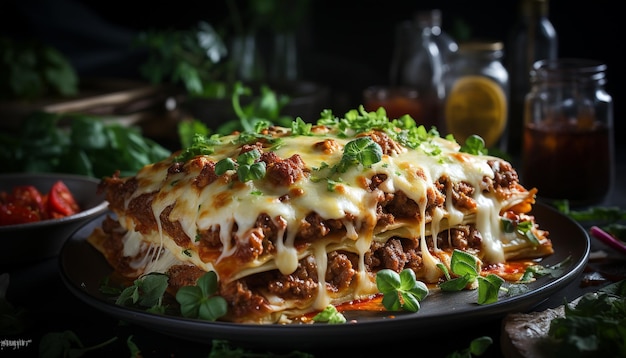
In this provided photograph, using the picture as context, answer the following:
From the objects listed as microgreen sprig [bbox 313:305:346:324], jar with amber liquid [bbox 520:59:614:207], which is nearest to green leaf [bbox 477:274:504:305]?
microgreen sprig [bbox 313:305:346:324]

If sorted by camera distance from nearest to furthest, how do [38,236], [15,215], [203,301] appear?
1. [203,301]
2. [38,236]
3. [15,215]

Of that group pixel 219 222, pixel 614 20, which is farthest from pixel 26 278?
pixel 614 20

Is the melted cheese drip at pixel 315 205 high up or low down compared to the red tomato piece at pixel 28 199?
up

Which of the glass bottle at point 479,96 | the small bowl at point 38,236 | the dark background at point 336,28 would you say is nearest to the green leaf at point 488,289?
the small bowl at point 38,236

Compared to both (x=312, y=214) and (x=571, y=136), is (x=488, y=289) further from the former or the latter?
(x=571, y=136)

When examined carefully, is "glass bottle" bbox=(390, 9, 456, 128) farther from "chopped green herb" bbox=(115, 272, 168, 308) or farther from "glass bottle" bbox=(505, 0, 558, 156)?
"chopped green herb" bbox=(115, 272, 168, 308)

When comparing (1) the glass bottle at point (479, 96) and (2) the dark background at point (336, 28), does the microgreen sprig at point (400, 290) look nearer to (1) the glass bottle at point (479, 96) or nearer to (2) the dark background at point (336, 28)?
(1) the glass bottle at point (479, 96)

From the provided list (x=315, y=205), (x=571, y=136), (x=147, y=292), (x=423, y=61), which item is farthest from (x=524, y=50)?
(x=147, y=292)
